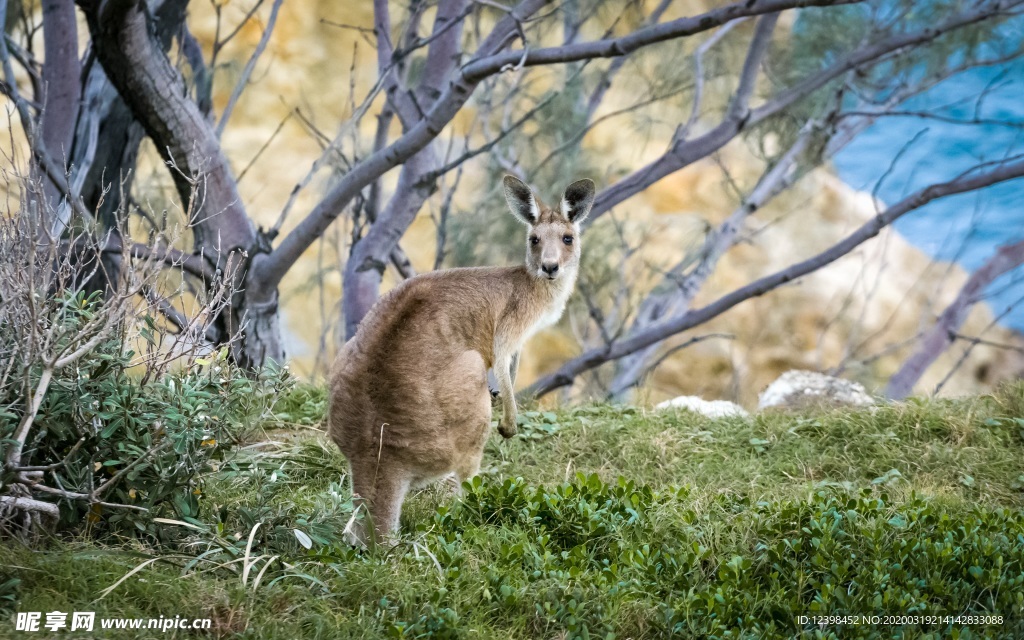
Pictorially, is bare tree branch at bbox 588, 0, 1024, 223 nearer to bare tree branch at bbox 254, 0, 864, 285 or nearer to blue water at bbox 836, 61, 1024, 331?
bare tree branch at bbox 254, 0, 864, 285

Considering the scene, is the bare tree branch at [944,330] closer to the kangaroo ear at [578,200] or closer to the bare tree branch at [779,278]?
the bare tree branch at [779,278]

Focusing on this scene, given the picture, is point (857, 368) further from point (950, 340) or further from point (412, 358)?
point (412, 358)

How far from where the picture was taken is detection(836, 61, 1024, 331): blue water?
1142 cm

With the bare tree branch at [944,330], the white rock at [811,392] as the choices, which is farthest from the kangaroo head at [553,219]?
the bare tree branch at [944,330]

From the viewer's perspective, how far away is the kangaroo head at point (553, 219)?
4.39 metres

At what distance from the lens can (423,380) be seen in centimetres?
367

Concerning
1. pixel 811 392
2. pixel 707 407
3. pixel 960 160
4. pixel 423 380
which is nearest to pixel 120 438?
pixel 423 380

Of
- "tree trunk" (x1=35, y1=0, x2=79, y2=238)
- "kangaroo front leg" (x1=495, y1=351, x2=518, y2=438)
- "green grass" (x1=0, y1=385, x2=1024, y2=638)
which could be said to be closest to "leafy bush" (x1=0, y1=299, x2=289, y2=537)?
"green grass" (x1=0, y1=385, x2=1024, y2=638)

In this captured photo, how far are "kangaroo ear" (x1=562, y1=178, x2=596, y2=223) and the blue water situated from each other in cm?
815

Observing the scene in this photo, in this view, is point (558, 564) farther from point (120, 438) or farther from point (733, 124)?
point (733, 124)

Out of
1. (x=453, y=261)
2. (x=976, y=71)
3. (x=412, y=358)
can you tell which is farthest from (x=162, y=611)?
(x=976, y=71)

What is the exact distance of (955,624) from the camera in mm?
2996

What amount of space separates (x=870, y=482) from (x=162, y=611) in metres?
3.17

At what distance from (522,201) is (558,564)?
180cm
